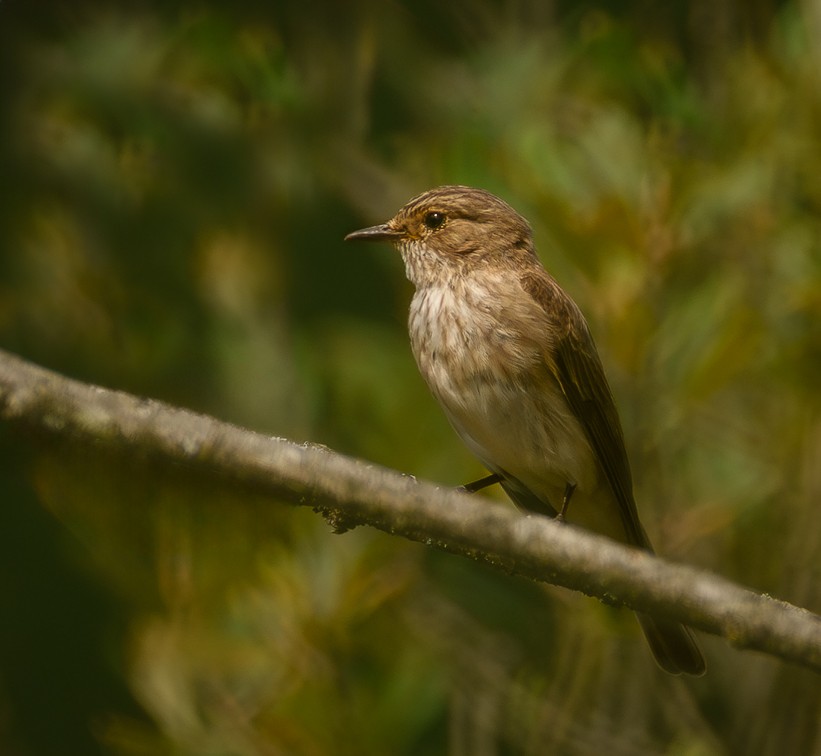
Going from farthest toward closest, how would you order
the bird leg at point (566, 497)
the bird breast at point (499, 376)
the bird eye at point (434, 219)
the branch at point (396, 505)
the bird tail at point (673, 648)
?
the bird eye at point (434, 219), the bird leg at point (566, 497), the bird tail at point (673, 648), the bird breast at point (499, 376), the branch at point (396, 505)

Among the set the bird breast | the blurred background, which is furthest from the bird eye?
the bird breast

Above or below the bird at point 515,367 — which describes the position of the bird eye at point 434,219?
above

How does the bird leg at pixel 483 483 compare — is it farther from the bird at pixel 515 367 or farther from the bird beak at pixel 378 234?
the bird beak at pixel 378 234

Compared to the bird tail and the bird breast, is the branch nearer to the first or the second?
the bird breast

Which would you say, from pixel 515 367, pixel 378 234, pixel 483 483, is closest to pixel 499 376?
pixel 515 367

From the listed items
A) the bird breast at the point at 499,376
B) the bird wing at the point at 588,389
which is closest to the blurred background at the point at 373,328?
the bird wing at the point at 588,389

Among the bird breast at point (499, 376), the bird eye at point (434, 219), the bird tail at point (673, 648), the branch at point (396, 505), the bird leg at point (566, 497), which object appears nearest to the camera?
the branch at point (396, 505)

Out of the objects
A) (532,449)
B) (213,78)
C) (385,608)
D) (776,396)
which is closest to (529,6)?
(213,78)
